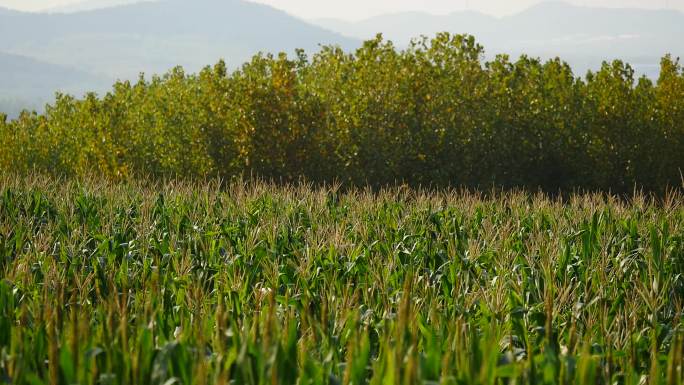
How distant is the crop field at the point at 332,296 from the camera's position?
3.47 meters

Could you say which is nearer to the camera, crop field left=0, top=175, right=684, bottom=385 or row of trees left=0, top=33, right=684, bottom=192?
crop field left=0, top=175, right=684, bottom=385

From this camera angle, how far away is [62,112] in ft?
74.2

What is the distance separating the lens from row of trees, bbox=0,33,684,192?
19.1 m

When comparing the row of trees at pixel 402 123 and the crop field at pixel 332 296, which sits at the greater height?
the row of trees at pixel 402 123

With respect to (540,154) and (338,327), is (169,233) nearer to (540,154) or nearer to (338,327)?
(338,327)

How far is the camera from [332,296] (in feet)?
17.6

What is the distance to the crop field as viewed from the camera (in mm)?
3473

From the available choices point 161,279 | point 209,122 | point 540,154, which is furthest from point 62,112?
point 161,279

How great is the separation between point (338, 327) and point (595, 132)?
649 inches

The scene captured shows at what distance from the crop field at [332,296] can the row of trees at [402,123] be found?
6623 millimetres

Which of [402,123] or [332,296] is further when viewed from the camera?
[402,123]

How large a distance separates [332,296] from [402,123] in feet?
46.0

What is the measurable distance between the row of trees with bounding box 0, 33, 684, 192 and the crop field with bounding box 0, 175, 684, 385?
6.62m

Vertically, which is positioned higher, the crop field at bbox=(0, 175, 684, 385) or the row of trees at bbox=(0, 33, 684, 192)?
the row of trees at bbox=(0, 33, 684, 192)
